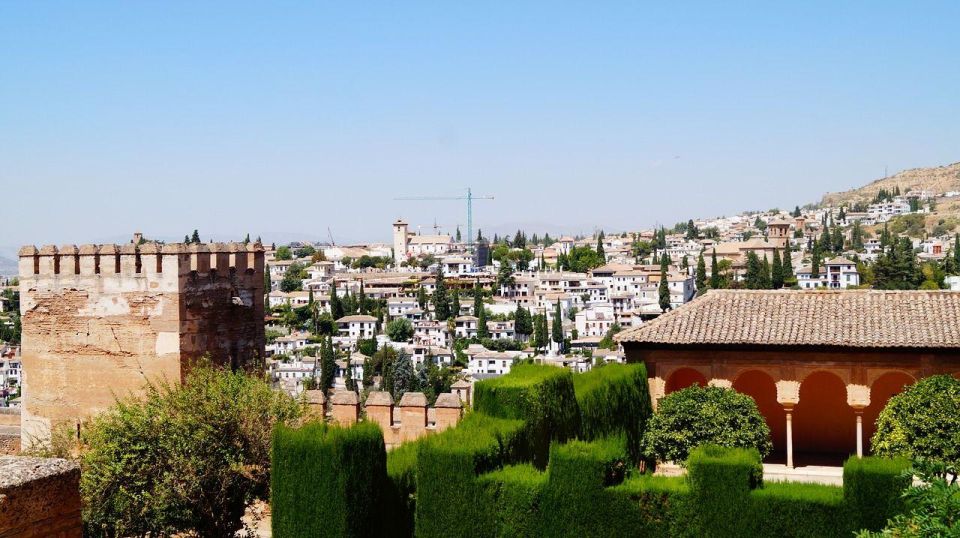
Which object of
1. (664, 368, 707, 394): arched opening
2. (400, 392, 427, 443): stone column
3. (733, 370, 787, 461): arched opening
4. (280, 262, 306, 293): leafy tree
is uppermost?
(400, 392, 427, 443): stone column

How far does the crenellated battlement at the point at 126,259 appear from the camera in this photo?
1459 centimetres

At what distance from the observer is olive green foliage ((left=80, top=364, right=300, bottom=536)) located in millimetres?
12703

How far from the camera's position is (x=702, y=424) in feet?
59.7

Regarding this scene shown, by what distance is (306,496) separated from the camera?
11.4 meters

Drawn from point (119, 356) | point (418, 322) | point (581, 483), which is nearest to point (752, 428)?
point (581, 483)

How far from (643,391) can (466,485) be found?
27.8 feet

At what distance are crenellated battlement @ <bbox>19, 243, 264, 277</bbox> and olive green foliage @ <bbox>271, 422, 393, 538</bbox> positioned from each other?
4.13 metres

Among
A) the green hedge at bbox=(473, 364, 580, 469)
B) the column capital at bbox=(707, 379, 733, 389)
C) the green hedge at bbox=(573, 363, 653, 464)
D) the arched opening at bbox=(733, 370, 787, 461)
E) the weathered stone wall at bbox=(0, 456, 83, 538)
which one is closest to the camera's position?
the weathered stone wall at bbox=(0, 456, 83, 538)

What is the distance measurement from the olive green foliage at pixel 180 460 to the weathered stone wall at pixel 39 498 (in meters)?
4.83

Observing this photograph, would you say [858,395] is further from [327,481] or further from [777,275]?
[777,275]

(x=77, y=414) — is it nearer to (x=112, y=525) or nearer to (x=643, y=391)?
(x=112, y=525)

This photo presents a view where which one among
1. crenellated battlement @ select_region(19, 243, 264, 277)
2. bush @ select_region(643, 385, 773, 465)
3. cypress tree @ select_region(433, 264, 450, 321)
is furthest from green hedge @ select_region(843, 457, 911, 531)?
cypress tree @ select_region(433, 264, 450, 321)

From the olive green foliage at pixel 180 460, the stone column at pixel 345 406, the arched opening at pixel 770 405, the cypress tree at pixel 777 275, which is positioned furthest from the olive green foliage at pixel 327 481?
the cypress tree at pixel 777 275

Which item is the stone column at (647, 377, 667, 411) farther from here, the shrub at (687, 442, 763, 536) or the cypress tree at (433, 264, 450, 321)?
the cypress tree at (433, 264, 450, 321)
